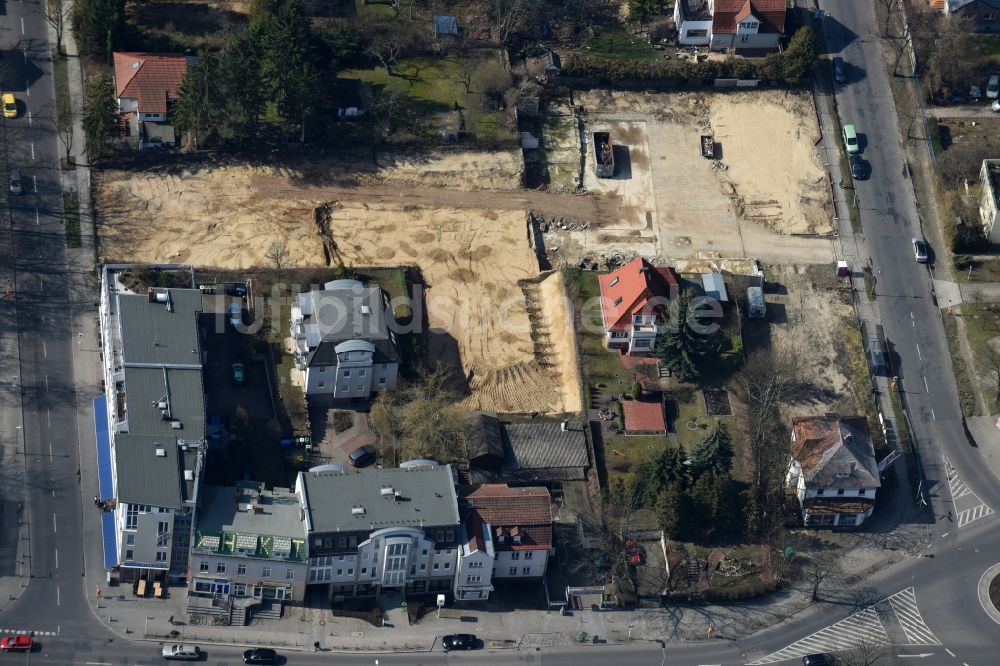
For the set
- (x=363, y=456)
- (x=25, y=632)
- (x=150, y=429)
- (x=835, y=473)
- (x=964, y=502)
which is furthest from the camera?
(x=964, y=502)

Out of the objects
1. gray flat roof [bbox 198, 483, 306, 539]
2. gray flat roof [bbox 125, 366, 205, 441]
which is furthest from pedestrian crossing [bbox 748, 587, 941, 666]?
gray flat roof [bbox 125, 366, 205, 441]

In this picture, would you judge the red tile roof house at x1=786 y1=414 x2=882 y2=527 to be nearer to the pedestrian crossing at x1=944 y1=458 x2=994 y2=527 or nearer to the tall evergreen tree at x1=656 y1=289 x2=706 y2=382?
the pedestrian crossing at x1=944 y1=458 x2=994 y2=527

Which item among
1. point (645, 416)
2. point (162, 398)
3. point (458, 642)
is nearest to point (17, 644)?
point (162, 398)

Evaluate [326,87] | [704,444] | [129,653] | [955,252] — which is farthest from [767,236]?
[129,653]

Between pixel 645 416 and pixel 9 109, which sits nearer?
pixel 645 416

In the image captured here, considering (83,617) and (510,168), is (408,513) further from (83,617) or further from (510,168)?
(510,168)

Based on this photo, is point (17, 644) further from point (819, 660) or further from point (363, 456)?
point (819, 660)
